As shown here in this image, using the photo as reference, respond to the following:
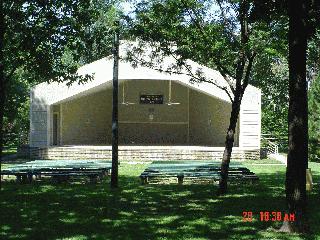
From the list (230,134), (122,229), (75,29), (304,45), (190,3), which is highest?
(190,3)

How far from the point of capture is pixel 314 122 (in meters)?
26.4

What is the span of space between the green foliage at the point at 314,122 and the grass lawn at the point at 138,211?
11.4 m

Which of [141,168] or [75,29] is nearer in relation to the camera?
[75,29]

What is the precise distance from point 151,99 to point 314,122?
11.1 m

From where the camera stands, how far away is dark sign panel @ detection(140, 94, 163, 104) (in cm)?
3278

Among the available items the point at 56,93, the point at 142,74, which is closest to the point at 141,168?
the point at 142,74

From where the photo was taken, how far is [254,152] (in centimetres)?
2659

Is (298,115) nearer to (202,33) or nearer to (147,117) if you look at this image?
(202,33)

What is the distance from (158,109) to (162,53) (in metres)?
19.6

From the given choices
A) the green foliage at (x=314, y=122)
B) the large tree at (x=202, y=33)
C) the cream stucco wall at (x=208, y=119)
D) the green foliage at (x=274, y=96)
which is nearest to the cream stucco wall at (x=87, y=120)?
the cream stucco wall at (x=208, y=119)

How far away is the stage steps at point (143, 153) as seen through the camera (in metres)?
26.5

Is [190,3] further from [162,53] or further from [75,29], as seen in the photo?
[75,29]

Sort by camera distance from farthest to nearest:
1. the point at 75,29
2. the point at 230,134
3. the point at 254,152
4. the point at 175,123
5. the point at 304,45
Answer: the point at 175,123 → the point at 254,152 → the point at 230,134 → the point at 75,29 → the point at 304,45
